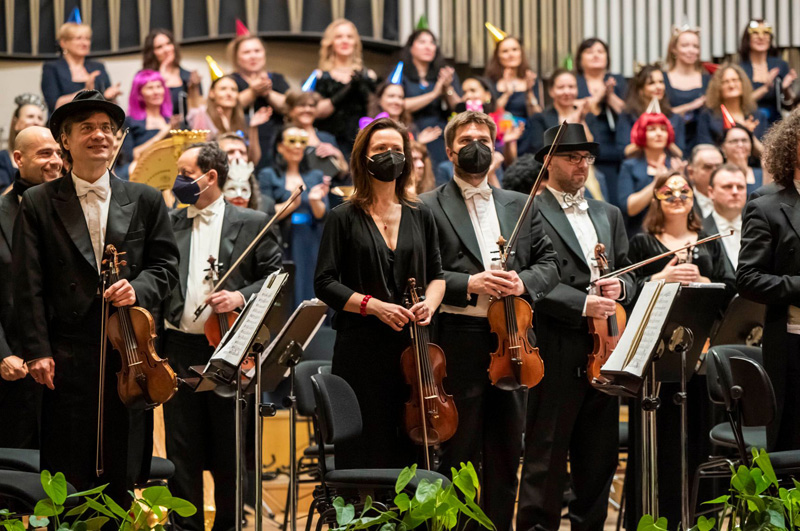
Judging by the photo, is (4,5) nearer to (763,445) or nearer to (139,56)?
(139,56)

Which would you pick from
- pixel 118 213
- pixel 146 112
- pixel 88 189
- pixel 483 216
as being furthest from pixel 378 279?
pixel 146 112

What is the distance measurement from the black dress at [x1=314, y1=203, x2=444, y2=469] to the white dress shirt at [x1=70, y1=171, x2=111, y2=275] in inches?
29.7

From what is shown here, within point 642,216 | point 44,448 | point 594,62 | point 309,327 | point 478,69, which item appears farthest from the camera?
point 478,69

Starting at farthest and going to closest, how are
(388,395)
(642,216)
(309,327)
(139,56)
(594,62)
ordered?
(139,56), (594,62), (642,216), (309,327), (388,395)

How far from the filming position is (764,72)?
339 inches

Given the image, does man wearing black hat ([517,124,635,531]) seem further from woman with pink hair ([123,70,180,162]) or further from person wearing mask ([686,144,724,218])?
woman with pink hair ([123,70,180,162])

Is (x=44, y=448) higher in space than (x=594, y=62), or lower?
lower

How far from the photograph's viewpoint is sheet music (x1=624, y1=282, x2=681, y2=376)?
3441mm

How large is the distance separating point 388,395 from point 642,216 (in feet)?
11.2

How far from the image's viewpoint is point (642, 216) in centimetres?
688

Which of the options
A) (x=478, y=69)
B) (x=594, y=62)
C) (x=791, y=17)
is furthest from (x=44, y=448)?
(x=791, y=17)

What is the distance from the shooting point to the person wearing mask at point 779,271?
3883 millimetres

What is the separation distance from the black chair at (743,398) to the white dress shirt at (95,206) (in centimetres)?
211

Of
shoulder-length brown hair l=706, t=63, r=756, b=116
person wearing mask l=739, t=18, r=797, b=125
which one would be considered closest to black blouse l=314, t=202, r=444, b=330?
shoulder-length brown hair l=706, t=63, r=756, b=116
